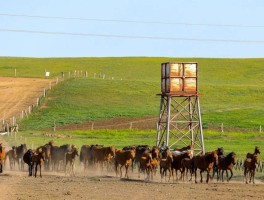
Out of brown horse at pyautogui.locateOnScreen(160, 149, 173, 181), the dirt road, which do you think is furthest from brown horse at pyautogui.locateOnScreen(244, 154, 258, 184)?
the dirt road

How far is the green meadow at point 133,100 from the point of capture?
217 ft

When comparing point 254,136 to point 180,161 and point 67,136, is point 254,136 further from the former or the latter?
point 180,161

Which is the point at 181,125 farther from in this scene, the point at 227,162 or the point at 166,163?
the point at 227,162

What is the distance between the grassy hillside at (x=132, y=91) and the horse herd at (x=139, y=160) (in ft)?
99.3

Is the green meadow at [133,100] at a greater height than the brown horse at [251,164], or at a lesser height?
greater

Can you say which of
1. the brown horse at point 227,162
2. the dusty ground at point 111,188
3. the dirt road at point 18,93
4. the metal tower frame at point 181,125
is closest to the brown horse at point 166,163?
the dusty ground at point 111,188

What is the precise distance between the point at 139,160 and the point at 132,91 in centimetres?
5860

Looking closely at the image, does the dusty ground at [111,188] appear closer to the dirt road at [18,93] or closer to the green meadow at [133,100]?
the green meadow at [133,100]

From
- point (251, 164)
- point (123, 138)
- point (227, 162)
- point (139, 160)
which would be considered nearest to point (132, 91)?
point (123, 138)

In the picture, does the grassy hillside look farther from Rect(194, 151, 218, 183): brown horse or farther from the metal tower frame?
Rect(194, 151, 218, 183): brown horse

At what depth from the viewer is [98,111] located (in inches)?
3292

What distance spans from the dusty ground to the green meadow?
59.8 ft

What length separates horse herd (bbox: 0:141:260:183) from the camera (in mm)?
36406

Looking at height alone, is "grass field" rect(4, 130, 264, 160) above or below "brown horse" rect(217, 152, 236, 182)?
above
